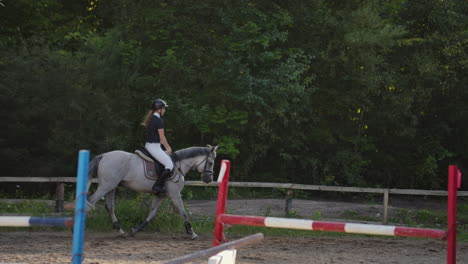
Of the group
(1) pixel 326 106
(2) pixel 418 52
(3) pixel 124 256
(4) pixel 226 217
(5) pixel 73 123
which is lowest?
(3) pixel 124 256

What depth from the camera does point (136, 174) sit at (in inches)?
503

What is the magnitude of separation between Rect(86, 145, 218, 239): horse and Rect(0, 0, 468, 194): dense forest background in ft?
23.6

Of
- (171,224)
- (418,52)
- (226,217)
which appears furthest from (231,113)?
(226,217)

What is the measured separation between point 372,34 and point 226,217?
17774 mm

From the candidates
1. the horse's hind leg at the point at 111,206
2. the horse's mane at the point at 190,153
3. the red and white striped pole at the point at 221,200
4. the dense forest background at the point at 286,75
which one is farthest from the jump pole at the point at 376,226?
the dense forest background at the point at 286,75

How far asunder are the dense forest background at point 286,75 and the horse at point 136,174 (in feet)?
23.6

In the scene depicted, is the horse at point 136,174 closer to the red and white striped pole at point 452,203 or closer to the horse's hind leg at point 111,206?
the horse's hind leg at point 111,206

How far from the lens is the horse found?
12633 mm

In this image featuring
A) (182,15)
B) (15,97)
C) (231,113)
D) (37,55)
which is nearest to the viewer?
(15,97)

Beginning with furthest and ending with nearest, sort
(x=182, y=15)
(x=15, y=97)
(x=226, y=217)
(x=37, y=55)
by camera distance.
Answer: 1. (x=182, y=15)
2. (x=37, y=55)
3. (x=15, y=97)
4. (x=226, y=217)

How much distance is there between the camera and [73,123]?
62.2ft

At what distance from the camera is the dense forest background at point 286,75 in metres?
22.7

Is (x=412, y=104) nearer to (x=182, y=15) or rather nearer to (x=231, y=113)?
(x=231, y=113)

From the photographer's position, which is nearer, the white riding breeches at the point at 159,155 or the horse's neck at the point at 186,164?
the white riding breeches at the point at 159,155
